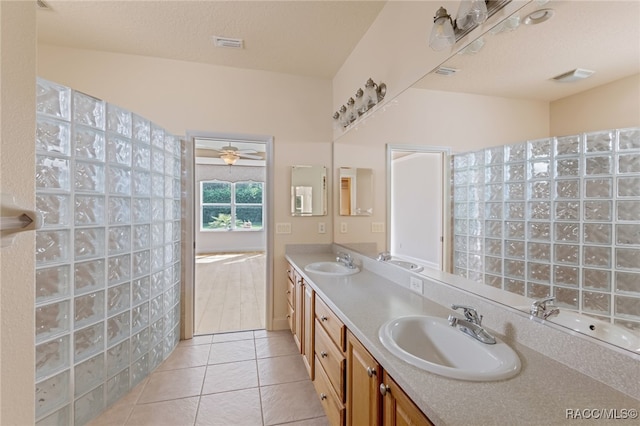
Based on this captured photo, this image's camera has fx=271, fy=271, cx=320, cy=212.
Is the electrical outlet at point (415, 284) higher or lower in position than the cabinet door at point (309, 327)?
higher

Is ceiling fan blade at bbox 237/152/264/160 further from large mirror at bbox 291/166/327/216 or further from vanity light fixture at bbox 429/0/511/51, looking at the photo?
vanity light fixture at bbox 429/0/511/51

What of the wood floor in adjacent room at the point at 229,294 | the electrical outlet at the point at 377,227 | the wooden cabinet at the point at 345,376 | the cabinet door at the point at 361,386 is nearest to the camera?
the wooden cabinet at the point at 345,376

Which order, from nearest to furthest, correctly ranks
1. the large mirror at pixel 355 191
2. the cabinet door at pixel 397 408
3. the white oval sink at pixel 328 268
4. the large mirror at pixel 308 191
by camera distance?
1. the cabinet door at pixel 397 408
2. the white oval sink at pixel 328 268
3. the large mirror at pixel 355 191
4. the large mirror at pixel 308 191

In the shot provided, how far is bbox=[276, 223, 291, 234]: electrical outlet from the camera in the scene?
2988 mm

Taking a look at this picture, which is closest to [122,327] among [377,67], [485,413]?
[485,413]

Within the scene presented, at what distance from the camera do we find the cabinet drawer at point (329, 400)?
1.35 metres

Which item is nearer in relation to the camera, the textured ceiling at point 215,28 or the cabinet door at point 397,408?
the cabinet door at point 397,408

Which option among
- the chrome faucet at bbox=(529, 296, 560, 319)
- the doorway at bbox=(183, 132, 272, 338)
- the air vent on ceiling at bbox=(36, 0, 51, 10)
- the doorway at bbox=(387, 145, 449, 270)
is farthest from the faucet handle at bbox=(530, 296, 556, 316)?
the air vent on ceiling at bbox=(36, 0, 51, 10)

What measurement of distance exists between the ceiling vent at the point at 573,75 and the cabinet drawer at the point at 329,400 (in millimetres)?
1624

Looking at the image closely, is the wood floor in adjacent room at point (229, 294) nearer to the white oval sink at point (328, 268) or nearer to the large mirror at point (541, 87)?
the white oval sink at point (328, 268)

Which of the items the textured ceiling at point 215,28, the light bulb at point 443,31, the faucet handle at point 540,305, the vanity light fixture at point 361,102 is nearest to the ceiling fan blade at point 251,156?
the textured ceiling at point 215,28

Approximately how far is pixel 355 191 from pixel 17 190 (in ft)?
7.63

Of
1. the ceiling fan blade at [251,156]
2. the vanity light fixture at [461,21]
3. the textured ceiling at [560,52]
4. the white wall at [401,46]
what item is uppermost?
the ceiling fan blade at [251,156]

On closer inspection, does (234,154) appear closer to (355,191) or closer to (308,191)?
(308,191)
